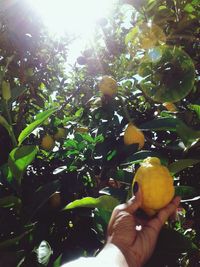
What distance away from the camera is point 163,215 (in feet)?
3.49

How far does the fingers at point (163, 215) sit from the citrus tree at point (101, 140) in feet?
0.16

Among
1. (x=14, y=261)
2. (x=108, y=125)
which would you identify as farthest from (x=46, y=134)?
(x=14, y=261)

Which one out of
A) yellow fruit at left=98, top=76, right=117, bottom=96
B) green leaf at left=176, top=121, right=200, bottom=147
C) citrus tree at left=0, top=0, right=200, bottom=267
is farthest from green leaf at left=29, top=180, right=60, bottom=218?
yellow fruit at left=98, top=76, right=117, bottom=96

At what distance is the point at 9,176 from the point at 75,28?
180 cm

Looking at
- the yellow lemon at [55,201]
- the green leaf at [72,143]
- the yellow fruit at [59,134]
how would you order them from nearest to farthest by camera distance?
1. the yellow lemon at [55,201]
2. the green leaf at [72,143]
3. the yellow fruit at [59,134]

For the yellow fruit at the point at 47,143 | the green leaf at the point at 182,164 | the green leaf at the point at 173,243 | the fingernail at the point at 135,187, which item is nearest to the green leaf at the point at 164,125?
the green leaf at the point at 182,164

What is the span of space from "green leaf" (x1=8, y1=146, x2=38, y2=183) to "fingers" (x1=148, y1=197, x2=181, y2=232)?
473 millimetres

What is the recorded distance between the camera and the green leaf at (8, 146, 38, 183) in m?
1.28

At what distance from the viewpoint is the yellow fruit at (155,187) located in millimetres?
1081

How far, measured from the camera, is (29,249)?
1271mm

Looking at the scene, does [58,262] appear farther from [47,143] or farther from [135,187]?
[47,143]

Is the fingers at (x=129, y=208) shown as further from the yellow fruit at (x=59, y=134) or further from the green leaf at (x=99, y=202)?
the yellow fruit at (x=59, y=134)

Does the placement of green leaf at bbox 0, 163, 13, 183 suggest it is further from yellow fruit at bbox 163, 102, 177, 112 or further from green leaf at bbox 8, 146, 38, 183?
yellow fruit at bbox 163, 102, 177, 112

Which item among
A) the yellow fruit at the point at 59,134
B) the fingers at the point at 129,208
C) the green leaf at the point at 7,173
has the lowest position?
the yellow fruit at the point at 59,134
